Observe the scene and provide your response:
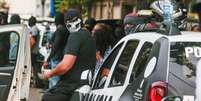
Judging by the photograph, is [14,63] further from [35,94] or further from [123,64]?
[35,94]

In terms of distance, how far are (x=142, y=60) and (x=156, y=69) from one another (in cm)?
43

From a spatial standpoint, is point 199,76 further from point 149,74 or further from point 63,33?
point 63,33

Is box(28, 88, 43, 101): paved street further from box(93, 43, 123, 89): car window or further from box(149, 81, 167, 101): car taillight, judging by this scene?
box(149, 81, 167, 101): car taillight

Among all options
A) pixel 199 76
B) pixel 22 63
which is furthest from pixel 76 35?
pixel 199 76

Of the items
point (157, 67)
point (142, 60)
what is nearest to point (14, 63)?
point (142, 60)

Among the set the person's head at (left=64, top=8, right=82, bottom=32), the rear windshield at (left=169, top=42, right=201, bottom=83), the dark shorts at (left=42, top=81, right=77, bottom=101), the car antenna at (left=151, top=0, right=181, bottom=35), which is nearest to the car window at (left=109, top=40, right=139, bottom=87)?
the car antenna at (left=151, top=0, right=181, bottom=35)

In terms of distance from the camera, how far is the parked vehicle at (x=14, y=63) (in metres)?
7.86

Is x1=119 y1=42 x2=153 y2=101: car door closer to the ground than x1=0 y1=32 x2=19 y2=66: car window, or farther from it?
farther from it

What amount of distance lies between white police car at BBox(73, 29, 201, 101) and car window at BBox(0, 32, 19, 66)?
1975mm

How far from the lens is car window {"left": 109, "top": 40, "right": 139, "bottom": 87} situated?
6082 millimetres

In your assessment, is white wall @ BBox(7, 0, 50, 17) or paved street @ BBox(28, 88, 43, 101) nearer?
paved street @ BBox(28, 88, 43, 101)

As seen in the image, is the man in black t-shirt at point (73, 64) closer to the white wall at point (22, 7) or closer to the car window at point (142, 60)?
the car window at point (142, 60)

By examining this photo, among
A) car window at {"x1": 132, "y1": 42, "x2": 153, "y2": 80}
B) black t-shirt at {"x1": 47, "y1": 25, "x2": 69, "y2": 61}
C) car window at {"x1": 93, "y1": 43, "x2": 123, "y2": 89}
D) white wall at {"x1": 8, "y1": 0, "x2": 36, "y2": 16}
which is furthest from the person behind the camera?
white wall at {"x1": 8, "y1": 0, "x2": 36, "y2": 16}

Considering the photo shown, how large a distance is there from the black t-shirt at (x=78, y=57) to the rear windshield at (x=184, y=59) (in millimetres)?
2066
